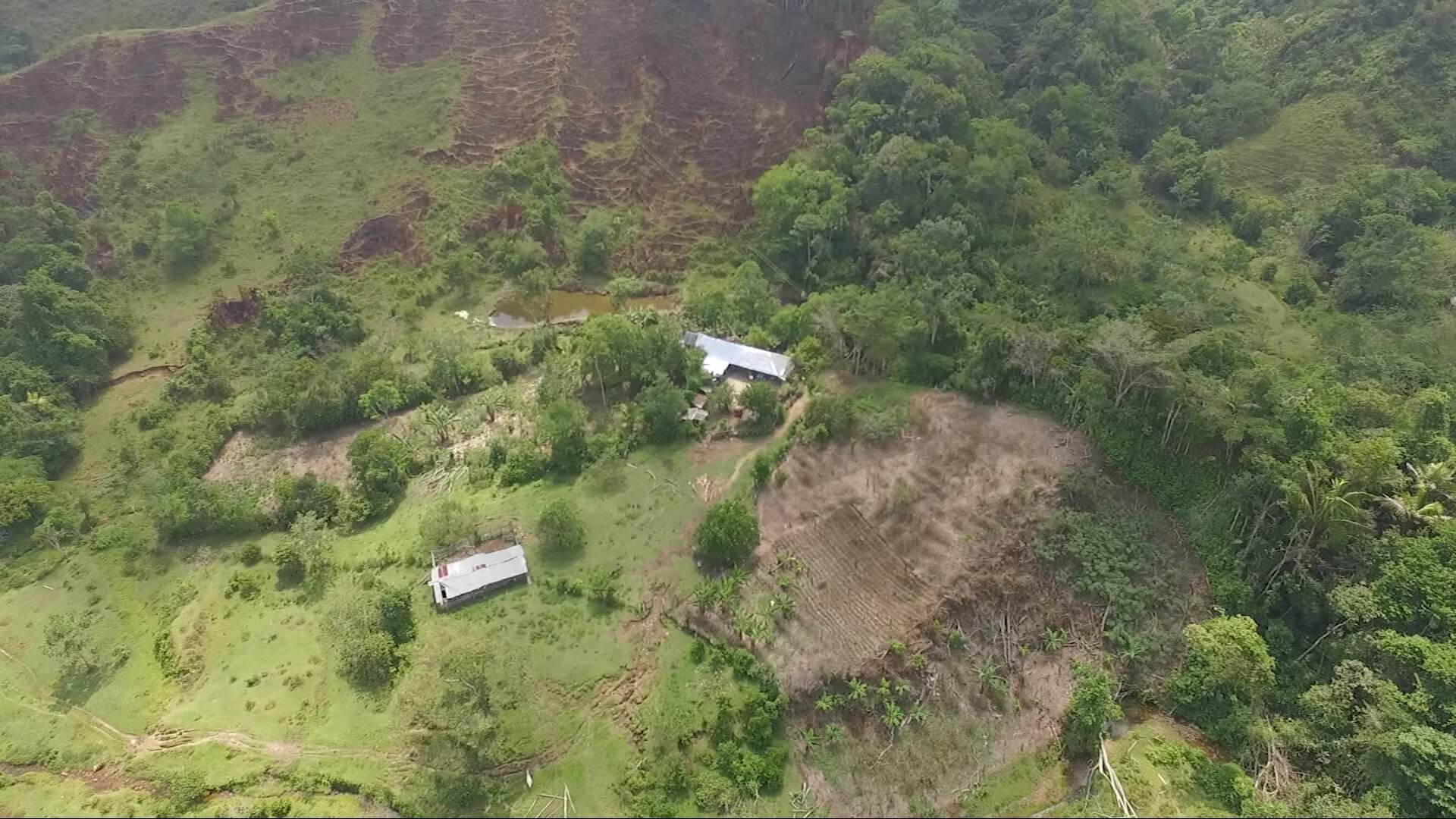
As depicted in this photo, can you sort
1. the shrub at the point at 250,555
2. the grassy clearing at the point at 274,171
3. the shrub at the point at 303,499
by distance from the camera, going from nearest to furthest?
the shrub at the point at 250,555 → the shrub at the point at 303,499 → the grassy clearing at the point at 274,171

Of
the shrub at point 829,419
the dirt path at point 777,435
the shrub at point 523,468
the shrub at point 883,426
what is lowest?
the shrub at point 523,468

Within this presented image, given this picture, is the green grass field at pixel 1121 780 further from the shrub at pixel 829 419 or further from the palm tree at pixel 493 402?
the palm tree at pixel 493 402

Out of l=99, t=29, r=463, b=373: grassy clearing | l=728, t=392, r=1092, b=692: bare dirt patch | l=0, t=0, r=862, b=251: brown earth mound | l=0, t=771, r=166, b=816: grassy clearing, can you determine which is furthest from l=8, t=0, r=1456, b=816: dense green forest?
l=0, t=771, r=166, b=816: grassy clearing

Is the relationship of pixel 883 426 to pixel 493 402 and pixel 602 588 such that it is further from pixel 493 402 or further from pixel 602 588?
pixel 493 402

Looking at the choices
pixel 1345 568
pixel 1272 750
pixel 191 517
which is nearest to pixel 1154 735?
pixel 1272 750

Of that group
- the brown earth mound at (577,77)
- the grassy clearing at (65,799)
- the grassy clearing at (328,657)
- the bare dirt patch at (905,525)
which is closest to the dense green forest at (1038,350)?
the grassy clearing at (328,657)

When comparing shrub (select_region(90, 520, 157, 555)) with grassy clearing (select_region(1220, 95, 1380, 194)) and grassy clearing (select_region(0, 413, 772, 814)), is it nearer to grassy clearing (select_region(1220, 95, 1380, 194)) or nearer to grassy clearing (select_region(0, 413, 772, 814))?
grassy clearing (select_region(0, 413, 772, 814))
